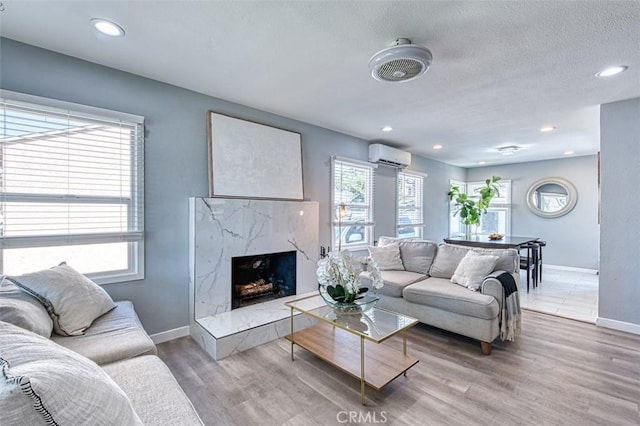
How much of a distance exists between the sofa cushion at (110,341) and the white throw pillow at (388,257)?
2.75 metres

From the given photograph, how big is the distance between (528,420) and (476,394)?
0.31m

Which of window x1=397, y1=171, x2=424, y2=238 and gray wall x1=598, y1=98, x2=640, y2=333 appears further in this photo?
window x1=397, y1=171, x2=424, y2=238

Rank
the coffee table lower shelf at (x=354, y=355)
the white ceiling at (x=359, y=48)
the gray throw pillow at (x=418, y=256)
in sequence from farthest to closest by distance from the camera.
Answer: the gray throw pillow at (x=418, y=256), the coffee table lower shelf at (x=354, y=355), the white ceiling at (x=359, y=48)

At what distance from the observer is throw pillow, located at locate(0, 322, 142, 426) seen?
0.62m

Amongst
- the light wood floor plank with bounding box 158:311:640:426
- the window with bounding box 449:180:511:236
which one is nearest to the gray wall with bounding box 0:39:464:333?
the light wood floor plank with bounding box 158:311:640:426

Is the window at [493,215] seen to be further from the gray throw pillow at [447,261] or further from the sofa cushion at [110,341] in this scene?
the sofa cushion at [110,341]

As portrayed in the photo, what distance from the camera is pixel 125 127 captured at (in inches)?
103

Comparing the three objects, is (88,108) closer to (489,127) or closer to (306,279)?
(306,279)

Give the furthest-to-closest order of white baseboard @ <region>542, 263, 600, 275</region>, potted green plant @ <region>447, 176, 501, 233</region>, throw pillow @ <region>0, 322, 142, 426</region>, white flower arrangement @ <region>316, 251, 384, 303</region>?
1. potted green plant @ <region>447, 176, 501, 233</region>
2. white baseboard @ <region>542, 263, 600, 275</region>
3. white flower arrangement @ <region>316, 251, 384, 303</region>
4. throw pillow @ <region>0, 322, 142, 426</region>

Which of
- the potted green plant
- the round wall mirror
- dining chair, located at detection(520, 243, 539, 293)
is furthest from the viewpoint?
the potted green plant

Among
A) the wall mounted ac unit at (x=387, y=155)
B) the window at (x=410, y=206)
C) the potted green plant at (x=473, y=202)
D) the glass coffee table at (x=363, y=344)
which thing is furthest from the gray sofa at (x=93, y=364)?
the potted green plant at (x=473, y=202)

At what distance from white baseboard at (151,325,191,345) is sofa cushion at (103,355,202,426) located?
1325 mm

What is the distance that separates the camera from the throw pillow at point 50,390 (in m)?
0.62

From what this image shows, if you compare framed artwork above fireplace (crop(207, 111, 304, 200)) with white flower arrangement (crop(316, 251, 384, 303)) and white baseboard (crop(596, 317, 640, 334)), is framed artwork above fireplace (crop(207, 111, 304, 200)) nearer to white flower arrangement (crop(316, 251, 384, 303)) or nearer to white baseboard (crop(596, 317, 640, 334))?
white flower arrangement (crop(316, 251, 384, 303))
